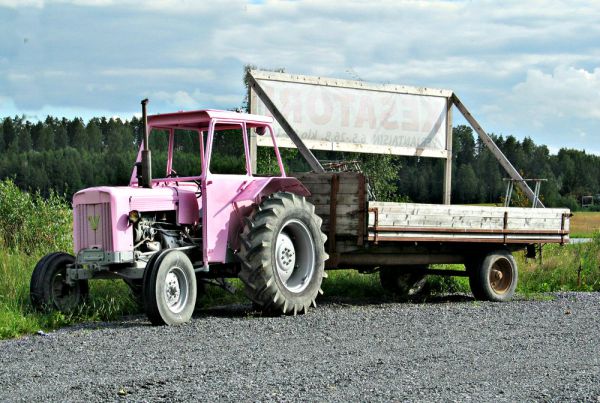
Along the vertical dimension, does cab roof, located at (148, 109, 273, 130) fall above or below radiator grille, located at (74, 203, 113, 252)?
above

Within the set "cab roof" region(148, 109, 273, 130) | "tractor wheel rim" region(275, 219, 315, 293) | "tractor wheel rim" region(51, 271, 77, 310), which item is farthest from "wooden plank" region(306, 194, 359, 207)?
"tractor wheel rim" region(51, 271, 77, 310)

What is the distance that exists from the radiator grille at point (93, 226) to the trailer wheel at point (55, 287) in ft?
1.35

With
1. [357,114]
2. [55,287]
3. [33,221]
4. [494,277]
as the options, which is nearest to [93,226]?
[55,287]

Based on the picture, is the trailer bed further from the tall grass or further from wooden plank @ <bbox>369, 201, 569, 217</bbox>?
the tall grass

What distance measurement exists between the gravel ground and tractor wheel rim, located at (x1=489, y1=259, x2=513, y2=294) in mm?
2036

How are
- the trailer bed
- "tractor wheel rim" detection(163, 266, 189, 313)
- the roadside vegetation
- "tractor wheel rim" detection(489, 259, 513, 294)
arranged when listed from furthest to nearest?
"tractor wheel rim" detection(489, 259, 513, 294), the trailer bed, the roadside vegetation, "tractor wheel rim" detection(163, 266, 189, 313)

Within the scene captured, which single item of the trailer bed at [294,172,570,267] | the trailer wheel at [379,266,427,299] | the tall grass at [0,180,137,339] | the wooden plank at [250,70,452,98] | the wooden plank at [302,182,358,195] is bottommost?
the trailer wheel at [379,266,427,299]

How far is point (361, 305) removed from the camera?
12.0 meters

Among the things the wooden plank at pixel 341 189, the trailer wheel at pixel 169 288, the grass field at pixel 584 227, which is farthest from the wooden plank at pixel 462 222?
the grass field at pixel 584 227

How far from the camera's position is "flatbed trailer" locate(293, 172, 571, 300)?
11.1m

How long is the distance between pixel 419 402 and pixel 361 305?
6.21 m

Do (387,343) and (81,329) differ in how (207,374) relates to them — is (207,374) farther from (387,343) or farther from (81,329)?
(81,329)

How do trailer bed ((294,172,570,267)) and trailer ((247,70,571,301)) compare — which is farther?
trailer ((247,70,571,301))

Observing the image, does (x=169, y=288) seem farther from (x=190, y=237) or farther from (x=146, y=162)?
(x=146, y=162)
